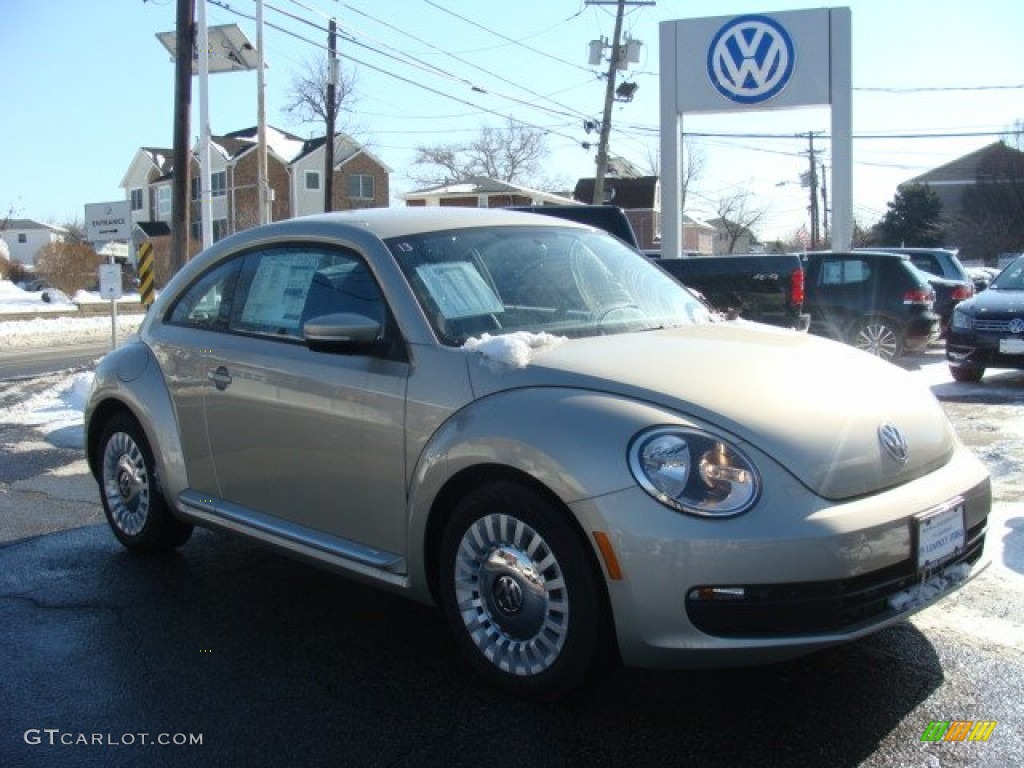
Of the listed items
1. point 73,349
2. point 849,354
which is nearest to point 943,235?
point 73,349

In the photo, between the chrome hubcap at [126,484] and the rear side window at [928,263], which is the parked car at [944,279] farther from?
the chrome hubcap at [126,484]

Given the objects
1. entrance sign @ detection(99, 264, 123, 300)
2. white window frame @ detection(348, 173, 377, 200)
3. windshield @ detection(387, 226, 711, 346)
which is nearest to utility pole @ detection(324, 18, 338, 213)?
entrance sign @ detection(99, 264, 123, 300)

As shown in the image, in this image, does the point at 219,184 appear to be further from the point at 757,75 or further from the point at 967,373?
the point at 967,373

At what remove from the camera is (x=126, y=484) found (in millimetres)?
4977

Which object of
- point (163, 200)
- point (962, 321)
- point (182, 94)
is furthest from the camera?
point (163, 200)

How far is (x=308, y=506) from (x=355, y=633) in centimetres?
56

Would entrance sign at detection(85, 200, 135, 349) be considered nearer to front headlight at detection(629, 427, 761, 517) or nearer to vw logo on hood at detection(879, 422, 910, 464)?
front headlight at detection(629, 427, 761, 517)

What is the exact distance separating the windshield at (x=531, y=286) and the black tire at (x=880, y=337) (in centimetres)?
948

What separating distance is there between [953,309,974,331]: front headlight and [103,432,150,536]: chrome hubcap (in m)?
8.88

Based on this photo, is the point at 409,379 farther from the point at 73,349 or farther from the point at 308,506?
the point at 73,349

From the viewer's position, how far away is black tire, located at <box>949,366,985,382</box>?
10.8m

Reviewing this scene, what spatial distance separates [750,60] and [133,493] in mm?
13802

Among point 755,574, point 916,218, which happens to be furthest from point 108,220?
point 916,218

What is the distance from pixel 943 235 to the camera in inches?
2377
